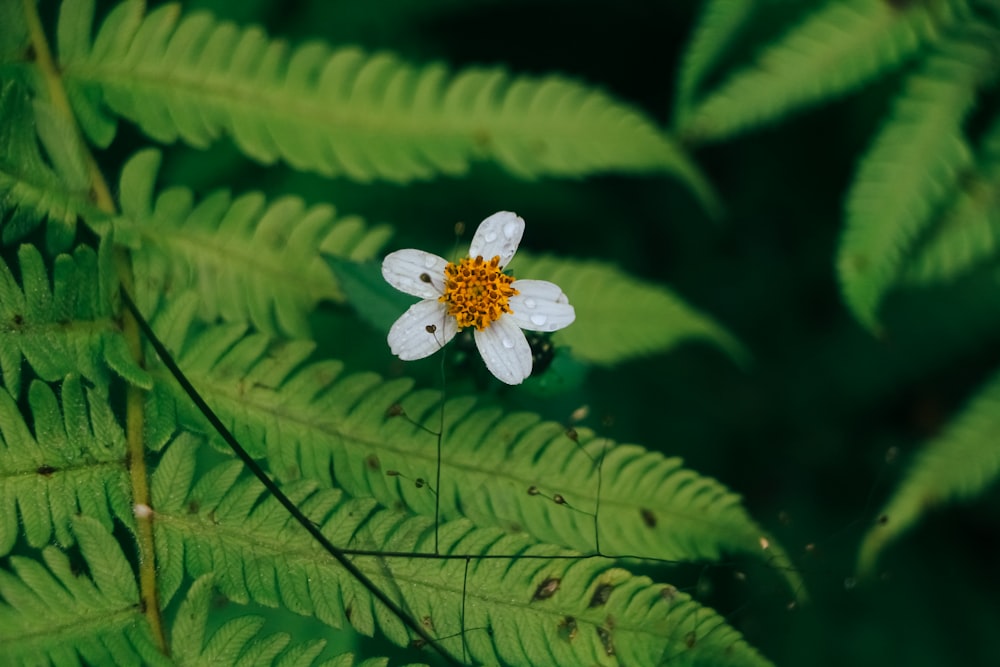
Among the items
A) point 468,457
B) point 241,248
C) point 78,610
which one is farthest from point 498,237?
point 78,610

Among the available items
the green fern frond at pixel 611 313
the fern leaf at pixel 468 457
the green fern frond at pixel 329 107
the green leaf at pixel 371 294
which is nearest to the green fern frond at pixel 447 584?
the fern leaf at pixel 468 457

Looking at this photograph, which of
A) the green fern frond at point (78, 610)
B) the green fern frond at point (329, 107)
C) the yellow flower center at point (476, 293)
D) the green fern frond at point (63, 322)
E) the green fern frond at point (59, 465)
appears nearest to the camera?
the green fern frond at point (78, 610)

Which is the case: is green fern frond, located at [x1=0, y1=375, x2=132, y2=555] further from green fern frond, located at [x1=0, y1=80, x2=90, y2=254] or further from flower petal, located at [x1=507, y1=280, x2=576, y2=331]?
flower petal, located at [x1=507, y1=280, x2=576, y2=331]

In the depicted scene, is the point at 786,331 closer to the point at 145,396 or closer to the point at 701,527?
the point at 701,527

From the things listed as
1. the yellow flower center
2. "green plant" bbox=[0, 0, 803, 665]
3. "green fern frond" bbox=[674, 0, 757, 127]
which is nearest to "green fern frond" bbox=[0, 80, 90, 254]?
"green plant" bbox=[0, 0, 803, 665]

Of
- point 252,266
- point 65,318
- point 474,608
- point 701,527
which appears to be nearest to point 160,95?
point 252,266

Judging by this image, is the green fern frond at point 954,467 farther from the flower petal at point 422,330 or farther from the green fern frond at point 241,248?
the green fern frond at point 241,248
